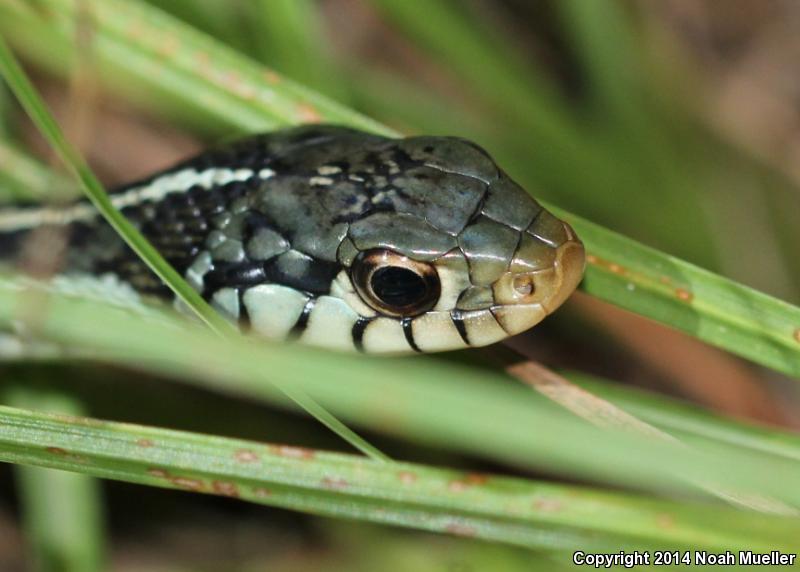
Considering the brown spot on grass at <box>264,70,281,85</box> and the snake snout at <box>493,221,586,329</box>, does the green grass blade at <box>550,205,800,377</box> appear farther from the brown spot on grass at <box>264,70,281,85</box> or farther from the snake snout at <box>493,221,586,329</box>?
the brown spot on grass at <box>264,70,281,85</box>

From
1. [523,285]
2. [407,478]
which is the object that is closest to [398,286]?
[523,285]

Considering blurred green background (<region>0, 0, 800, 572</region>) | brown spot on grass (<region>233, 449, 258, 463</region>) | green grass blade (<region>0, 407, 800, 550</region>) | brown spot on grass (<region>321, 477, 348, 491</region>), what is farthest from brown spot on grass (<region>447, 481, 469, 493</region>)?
blurred green background (<region>0, 0, 800, 572</region>)

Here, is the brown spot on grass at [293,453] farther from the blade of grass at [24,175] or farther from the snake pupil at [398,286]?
the blade of grass at [24,175]

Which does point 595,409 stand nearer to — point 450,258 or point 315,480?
point 450,258

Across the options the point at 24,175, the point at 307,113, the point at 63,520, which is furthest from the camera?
the point at 24,175

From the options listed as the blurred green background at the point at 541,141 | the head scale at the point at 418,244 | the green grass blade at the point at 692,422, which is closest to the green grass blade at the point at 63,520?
the blurred green background at the point at 541,141

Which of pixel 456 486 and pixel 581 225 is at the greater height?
pixel 581 225

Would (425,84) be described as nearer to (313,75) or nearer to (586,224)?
(313,75)

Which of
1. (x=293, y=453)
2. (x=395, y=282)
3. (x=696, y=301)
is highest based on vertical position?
(x=395, y=282)
